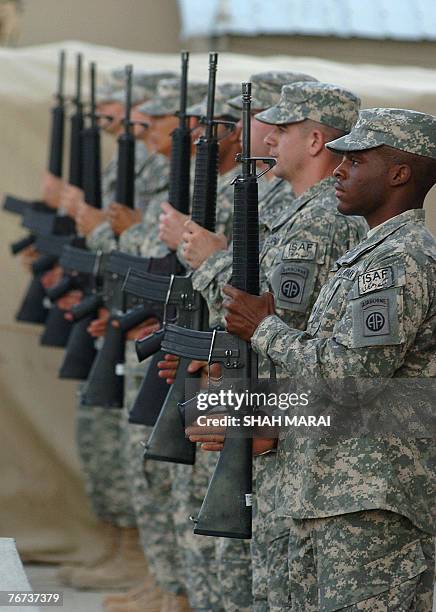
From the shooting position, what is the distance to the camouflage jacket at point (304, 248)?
5039 millimetres

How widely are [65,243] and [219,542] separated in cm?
291

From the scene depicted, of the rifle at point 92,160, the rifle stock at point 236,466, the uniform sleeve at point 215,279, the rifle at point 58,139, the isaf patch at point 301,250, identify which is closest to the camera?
the rifle stock at point 236,466

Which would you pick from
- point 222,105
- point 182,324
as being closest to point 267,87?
point 222,105

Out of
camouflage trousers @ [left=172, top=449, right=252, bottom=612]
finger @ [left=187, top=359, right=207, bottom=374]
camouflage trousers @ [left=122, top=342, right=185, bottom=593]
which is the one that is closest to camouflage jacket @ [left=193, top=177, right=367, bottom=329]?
finger @ [left=187, top=359, right=207, bottom=374]

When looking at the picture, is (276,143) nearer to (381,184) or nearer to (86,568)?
(381,184)

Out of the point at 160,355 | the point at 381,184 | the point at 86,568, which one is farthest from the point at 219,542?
the point at 86,568

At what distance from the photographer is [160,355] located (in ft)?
20.2

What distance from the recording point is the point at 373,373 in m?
4.23

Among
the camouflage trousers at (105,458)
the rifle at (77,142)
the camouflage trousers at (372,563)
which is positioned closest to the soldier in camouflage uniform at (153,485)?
the camouflage trousers at (105,458)

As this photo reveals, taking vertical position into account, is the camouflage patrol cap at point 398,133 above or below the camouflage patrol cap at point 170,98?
above

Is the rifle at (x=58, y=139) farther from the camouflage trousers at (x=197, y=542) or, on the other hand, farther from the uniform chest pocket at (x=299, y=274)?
the uniform chest pocket at (x=299, y=274)

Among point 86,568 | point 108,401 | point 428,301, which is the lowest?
point 86,568

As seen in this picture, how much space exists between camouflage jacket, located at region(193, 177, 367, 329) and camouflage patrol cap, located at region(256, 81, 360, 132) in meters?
0.20

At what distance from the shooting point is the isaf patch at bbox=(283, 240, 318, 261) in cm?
504
